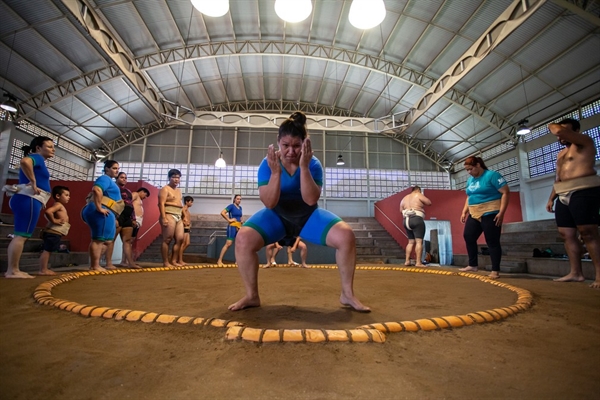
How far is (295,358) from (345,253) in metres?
0.83

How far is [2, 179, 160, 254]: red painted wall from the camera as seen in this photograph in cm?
816

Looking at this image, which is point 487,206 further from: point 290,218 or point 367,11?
point 367,11

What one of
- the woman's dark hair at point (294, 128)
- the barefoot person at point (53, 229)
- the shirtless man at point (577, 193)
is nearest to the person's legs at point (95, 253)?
the barefoot person at point (53, 229)

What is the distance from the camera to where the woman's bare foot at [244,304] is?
168 cm

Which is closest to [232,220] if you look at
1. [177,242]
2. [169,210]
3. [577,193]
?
[177,242]

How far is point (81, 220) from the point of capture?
325 inches

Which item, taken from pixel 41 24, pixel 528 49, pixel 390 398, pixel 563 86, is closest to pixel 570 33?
pixel 528 49

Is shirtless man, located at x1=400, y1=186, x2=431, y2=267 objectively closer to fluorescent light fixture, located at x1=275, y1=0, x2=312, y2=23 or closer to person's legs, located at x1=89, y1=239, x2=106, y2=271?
fluorescent light fixture, located at x1=275, y1=0, x2=312, y2=23

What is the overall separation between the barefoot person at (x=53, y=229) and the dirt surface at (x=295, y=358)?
2367 mm

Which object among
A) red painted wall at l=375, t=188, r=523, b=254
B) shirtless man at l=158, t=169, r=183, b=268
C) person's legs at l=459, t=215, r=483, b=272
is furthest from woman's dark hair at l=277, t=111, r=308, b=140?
red painted wall at l=375, t=188, r=523, b=254

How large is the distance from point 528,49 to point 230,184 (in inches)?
576

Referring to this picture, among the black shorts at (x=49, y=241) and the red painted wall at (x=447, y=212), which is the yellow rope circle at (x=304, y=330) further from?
the red painted wall at (x=447, y=212)

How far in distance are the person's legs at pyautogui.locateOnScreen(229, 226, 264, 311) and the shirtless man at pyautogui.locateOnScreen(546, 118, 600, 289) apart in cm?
295

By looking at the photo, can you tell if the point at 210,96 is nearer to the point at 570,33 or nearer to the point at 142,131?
the point at 142,131
